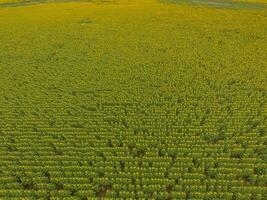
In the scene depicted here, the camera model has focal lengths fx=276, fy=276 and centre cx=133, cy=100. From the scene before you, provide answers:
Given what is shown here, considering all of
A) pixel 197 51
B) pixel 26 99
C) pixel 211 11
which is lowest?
pixel 26 99

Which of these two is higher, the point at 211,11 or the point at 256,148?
the point at 211,11

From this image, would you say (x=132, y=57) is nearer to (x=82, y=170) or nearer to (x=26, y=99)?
(x=26, y=99)

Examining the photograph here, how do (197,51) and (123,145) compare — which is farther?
(197,51)

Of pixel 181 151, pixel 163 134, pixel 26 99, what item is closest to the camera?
pixel 181 151

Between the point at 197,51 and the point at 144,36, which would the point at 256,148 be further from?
the point at 144,36

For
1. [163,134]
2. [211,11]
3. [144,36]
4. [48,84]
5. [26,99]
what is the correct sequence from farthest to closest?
[211,11], [144,36], [48,84], [26,99], [163,134]

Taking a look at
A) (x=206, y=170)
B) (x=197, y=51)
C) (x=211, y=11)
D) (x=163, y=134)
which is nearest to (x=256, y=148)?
(x=206, y=170)
